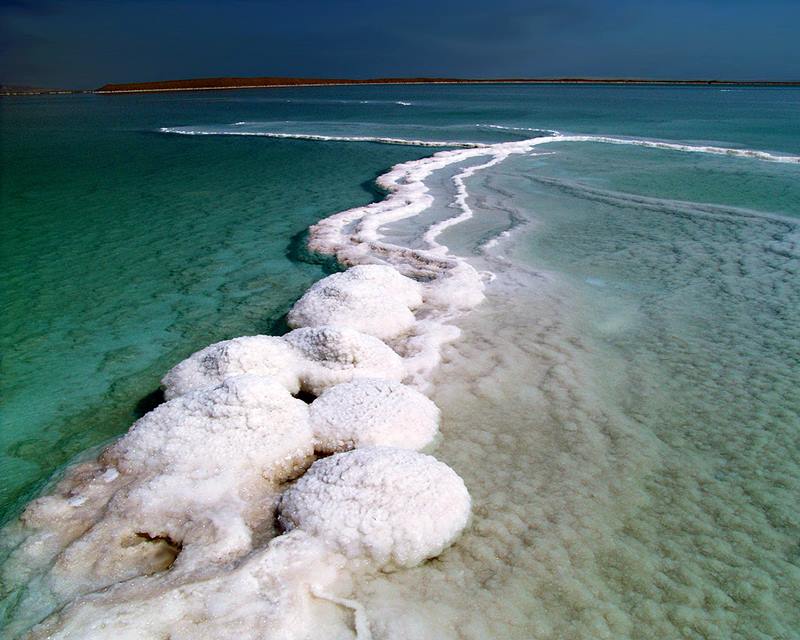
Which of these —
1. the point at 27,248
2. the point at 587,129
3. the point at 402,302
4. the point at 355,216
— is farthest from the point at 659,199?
the point at 587,129

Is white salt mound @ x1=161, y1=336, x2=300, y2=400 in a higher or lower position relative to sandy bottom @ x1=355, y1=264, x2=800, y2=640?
A: higher

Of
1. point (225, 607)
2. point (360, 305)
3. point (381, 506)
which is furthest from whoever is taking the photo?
point (360, 305)

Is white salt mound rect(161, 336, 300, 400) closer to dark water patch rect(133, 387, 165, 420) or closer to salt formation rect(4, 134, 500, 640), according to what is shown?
salt formation rect(4, 134, 500, 640)

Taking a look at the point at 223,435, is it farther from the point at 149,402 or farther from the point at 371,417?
the point at 149,402

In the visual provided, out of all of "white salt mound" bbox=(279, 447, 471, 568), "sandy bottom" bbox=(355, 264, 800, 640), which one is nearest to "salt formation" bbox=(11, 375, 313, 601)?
"white salt mound" bbox=(279, 447, 471, 568)

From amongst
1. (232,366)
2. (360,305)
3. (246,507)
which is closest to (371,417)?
(246,507)

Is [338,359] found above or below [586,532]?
above

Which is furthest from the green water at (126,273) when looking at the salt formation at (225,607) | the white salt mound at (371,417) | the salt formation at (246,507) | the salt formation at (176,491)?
the white salt mound at (371,417)
